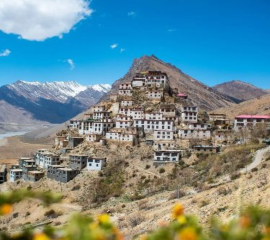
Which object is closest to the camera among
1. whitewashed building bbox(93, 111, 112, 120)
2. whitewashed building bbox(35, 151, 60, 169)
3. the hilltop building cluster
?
the hilltop building cluster

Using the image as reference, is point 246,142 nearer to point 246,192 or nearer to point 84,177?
point 84,177

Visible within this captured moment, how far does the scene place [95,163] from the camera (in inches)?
2398

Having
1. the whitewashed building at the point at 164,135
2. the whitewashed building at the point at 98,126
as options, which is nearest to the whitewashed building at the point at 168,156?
the whitewashed building at the point at 164,135

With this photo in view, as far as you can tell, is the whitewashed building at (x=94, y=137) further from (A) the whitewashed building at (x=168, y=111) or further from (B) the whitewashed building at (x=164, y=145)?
(A) the whitewashed building at (x=168, y=111)

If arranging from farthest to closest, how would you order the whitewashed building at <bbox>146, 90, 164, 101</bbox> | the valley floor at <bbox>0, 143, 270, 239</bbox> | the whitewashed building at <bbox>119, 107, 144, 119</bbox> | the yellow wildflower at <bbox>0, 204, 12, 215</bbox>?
the whitewashed building at <bbox>146, 90, 164, 101</bbox>
the whitewashed building at <bbox>119, 107, 144, 119</bbox>
the valley floor at <bbox>0, 143, 270, 239</bbox>
the yellow wildflower at <bbox>0, 204, 12, 215</bbox>

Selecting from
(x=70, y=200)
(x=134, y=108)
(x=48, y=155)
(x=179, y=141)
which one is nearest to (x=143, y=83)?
(x=134, y=108)

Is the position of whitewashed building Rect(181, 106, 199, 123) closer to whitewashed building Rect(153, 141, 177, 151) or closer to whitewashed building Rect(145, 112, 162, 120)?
whitewashed building Rect(145, 112, 162, 120)

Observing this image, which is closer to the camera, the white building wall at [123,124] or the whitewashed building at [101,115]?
the white building wall at [123,124]

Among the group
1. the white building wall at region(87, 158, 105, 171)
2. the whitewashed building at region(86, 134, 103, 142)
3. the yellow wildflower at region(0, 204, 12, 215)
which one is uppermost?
the yellow wildflower at region(0, 204, 12, 215)

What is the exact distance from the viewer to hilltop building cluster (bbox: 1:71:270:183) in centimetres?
6134

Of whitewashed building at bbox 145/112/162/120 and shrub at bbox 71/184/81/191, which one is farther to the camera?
whitewashed building at bbox 145/112/162/120

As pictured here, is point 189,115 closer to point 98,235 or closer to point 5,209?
point 5,209

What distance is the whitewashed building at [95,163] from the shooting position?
→ 60.6 metres

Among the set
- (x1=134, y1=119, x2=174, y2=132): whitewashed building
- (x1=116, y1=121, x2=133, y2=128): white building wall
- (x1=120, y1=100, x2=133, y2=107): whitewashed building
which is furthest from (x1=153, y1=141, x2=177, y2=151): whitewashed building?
(x1=120, y1=100, x2=133, y2=107): whitewashed building
